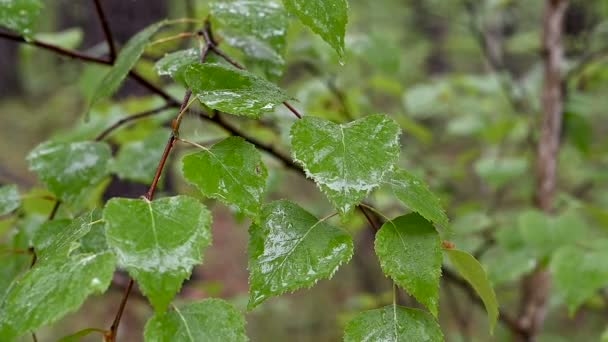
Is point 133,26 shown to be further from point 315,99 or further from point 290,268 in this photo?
point 290,268

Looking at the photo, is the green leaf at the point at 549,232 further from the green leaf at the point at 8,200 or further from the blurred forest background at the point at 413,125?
the green leaf at the point at 8,200

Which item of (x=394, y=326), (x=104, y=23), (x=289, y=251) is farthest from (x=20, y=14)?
(x=394, y=326)

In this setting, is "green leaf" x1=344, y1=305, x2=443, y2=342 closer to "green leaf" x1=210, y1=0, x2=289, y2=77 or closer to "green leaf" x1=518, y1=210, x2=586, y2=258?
"green leaf" x1=210, y1=0, x2=289, y2=77

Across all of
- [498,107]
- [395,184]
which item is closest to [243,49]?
[395,184]

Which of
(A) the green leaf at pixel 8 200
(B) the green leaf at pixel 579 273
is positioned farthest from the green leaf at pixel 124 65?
(B) the green leaf at pixel 579 273

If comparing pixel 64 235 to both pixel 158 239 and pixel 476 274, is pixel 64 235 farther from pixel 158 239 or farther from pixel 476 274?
pixel 476 274
